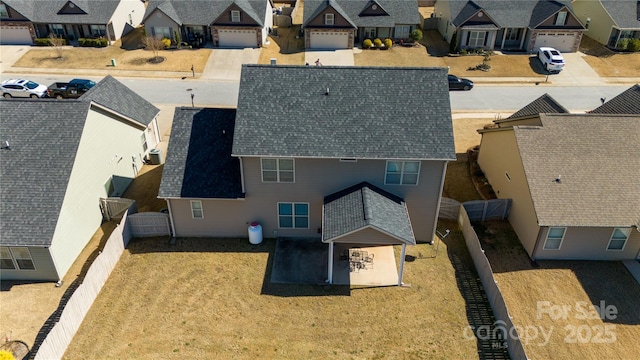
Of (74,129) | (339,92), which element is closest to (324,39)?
(339,92)

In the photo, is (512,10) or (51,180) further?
(512,10)

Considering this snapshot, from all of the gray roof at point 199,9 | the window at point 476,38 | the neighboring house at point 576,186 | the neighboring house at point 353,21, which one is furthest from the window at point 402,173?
the window at point 476,38

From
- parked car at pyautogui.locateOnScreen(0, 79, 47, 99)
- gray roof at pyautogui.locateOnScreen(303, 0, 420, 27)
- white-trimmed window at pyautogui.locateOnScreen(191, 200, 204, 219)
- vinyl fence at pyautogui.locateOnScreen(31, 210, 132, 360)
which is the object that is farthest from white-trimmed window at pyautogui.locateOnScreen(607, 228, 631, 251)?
parked car at pyautogui.locateOnScreen(0, 79, 47, 99)

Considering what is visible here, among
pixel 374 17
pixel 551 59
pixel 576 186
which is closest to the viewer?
pixel 576 186

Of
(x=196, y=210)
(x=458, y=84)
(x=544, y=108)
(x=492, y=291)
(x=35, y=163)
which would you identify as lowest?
(x=458, y=84)

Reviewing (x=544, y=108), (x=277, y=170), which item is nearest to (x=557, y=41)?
(x=544, y=108)

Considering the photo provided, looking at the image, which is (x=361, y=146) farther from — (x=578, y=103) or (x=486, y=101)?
(x=578, y=103)

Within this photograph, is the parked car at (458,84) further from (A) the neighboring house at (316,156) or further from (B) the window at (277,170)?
(B) the window at (277,170)

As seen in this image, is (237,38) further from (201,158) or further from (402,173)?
(402,173)
